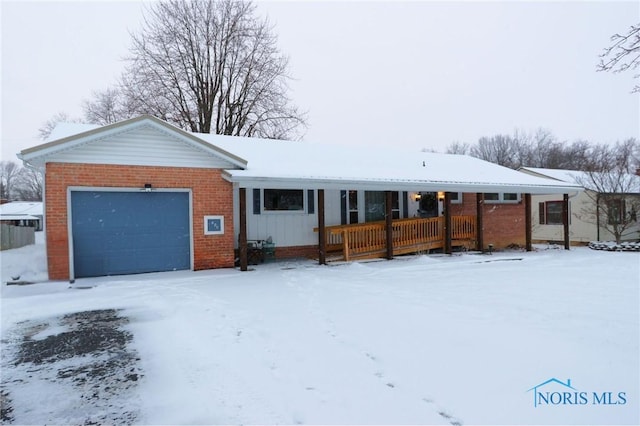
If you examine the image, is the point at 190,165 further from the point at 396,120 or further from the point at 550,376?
the point at 396,120

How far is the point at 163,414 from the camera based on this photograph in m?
2.87

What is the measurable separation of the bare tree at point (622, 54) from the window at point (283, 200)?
8.79 metres

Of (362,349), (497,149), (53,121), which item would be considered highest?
(497,149)

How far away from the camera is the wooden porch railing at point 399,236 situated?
11.9 m

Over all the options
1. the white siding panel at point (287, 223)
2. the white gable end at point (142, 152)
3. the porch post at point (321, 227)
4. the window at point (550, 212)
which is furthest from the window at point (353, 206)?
the window at point (550, 212)

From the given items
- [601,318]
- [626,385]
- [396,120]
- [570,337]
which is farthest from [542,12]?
[396,120]

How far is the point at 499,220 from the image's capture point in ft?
53.2

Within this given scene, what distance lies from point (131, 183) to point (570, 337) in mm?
9049

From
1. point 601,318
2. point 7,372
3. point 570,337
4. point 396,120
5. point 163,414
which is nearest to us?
point 163,414

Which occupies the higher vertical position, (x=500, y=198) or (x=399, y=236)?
(x=500, y=198)

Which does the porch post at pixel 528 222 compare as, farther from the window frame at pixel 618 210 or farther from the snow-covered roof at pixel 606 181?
the window frame at pixel 618 210

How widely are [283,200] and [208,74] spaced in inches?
680

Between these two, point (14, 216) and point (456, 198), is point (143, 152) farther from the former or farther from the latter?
point (14, 216)

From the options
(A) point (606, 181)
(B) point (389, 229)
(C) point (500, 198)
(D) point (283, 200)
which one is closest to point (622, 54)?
(B) point (389, 229)
